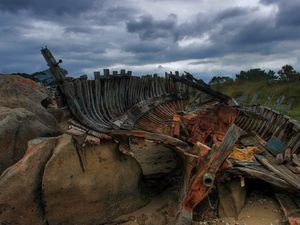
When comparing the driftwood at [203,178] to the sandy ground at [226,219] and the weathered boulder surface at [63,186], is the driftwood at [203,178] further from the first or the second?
the weathered boulder surface at [63,186]

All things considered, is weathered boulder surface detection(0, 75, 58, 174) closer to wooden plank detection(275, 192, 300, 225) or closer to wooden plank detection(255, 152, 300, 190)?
wooden plank detection(255, 152, 300, 190)

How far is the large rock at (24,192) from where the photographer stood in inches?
259

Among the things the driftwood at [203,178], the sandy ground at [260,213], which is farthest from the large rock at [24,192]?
the sandy ground at [260,213]

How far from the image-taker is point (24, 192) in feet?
21.9

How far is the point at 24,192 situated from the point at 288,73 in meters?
29.4

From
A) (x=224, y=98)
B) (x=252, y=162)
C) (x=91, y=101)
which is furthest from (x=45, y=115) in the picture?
(x=252, y=162)

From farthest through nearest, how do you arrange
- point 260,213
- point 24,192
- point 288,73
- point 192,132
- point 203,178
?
1. point 288,73
2. point 192,132
3. point 260,213
4. point 24,192
5. point 203,178

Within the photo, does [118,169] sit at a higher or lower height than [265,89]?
higher

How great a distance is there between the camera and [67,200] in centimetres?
684

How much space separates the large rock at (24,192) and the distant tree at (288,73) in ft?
82.5

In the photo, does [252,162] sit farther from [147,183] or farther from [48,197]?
[48,197]

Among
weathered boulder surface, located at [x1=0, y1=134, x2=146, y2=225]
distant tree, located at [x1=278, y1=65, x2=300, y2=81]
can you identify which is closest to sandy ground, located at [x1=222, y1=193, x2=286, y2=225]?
weathered boulder surface, located at [x1=0, y1=134, x2=146, y2=225]

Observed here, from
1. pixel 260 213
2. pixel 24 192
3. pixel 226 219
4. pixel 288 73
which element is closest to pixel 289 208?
pixel 260 213

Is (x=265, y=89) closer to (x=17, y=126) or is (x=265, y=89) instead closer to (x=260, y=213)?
(x=260, y=213)
